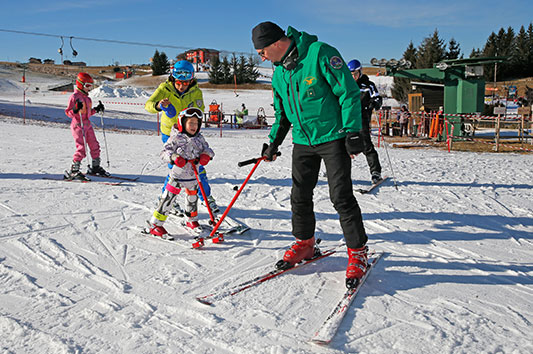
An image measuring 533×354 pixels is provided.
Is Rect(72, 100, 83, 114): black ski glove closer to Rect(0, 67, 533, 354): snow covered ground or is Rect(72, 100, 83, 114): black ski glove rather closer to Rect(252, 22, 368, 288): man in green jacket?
Rect(0, 67, 533, 354): snow covered ground

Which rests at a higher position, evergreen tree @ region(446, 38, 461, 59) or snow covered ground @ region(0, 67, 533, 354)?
evergreen tree @ region(446, 38, 461, 59)

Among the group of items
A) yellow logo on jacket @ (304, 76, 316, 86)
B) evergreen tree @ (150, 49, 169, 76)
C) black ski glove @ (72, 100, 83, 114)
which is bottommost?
yellow logo on jacket @ (304, 76, 316, 86)

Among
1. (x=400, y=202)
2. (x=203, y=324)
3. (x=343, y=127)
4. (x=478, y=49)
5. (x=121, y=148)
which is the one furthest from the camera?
(x=478, y=49)

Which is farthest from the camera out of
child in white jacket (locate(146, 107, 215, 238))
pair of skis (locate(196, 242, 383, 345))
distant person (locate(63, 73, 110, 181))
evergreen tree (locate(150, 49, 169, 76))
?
evergreen tree (locate(150, 49, 169, 76))

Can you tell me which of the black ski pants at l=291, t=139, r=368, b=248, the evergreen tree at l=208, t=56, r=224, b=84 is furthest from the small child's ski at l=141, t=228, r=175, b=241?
the evergreen tree at l=208, t=56, r=224, b=84

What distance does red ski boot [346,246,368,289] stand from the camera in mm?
3188

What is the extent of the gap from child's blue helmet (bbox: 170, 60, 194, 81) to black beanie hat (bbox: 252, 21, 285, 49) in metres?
1.97

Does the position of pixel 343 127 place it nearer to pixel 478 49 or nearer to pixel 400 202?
pixel 400 202

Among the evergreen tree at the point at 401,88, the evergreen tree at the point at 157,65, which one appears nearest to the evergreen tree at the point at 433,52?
the evergreen tree at the point at 401,88

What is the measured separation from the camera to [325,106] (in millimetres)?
3197

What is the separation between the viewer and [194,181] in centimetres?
443

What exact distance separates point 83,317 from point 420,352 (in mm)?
2172

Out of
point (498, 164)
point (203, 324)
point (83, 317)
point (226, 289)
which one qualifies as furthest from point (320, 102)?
point (498, 164)

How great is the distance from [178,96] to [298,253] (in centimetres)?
269
